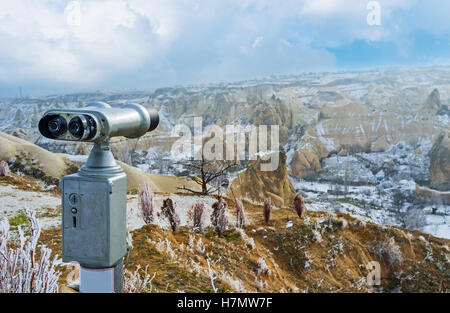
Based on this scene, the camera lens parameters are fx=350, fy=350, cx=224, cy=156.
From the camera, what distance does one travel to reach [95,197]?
133 cm

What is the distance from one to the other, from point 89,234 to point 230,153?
505cm

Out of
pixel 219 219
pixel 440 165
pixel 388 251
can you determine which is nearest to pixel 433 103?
pixel 440 165

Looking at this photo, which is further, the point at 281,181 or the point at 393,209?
the point at 281,181

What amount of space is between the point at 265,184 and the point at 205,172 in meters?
1.31

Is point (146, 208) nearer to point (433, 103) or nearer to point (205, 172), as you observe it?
point (205, 172)

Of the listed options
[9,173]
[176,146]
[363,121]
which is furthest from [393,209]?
[9,173]

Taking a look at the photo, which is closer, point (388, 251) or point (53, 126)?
point (53, 126)

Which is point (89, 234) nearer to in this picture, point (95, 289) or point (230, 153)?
point (95, 289)

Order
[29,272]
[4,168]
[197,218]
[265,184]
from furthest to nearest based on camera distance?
[265,184], [4,168], [197,218], [29,272]

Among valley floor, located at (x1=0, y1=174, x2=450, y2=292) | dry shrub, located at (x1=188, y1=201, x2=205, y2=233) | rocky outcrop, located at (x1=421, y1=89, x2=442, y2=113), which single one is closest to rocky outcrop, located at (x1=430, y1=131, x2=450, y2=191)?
rocky outcrop, located at (x1=421, y1=89, x2=442, y2=113)

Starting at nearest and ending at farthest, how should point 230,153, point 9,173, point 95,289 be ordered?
1. point 95,289
2. point 9,173
3. point 230,153

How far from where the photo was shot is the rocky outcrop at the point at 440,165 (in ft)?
21.1

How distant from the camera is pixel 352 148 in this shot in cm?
788

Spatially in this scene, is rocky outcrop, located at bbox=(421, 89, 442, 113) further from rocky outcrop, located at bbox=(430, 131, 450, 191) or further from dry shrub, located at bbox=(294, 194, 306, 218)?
dry shrub, located at bbox=(294, 194, 306, 218)
